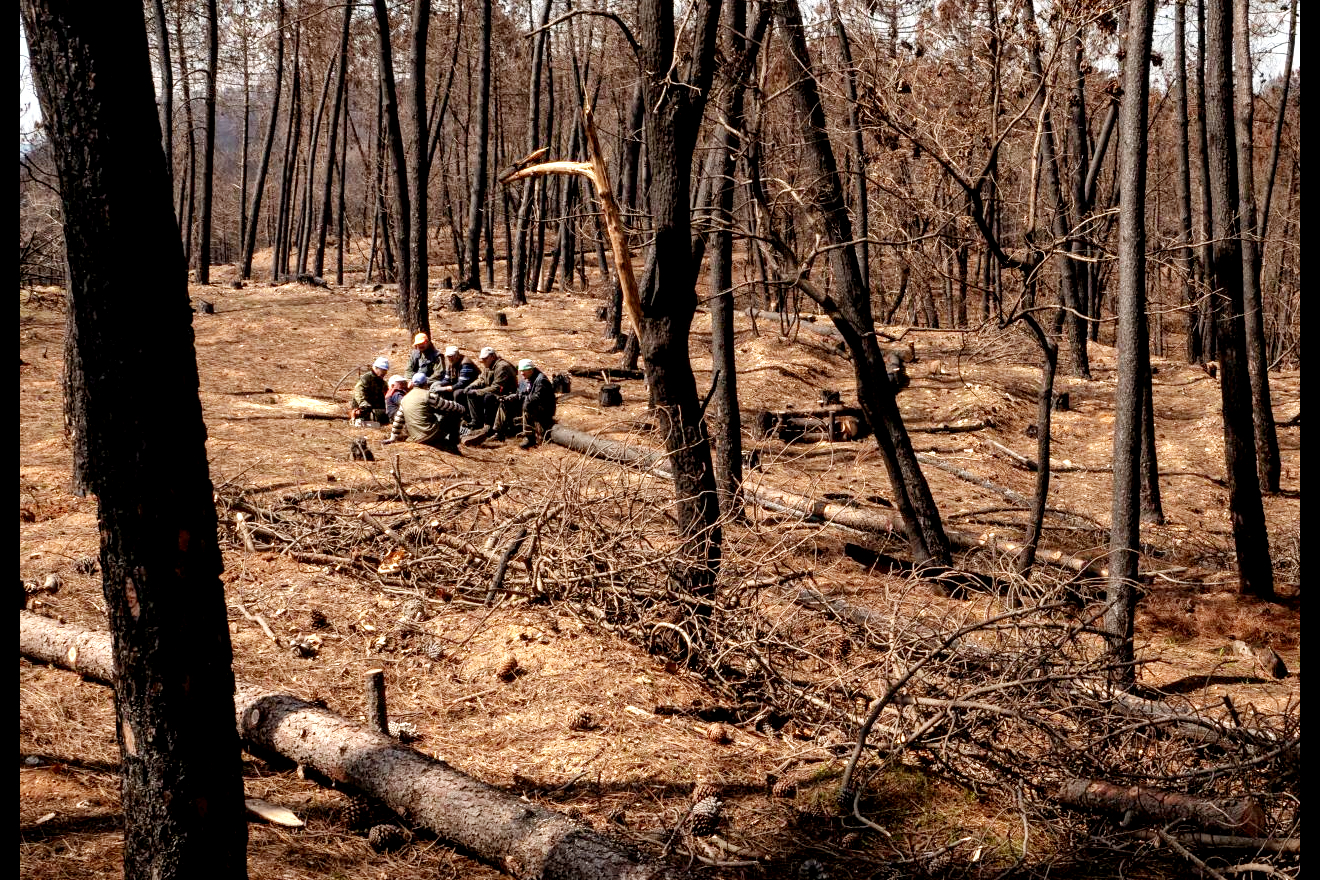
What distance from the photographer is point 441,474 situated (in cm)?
1214

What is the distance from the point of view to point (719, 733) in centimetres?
630

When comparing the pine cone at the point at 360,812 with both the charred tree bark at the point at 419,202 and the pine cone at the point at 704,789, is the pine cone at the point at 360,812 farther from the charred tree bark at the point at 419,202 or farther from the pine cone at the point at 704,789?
the charred tree bark at the point at 419,202

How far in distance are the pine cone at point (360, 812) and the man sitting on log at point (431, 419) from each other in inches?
335

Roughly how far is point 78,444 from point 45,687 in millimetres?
4025

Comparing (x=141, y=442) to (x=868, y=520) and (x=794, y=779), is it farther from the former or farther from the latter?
(x=868, y=520)

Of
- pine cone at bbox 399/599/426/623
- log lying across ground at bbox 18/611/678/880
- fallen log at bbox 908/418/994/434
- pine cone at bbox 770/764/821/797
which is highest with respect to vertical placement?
fallen log at bbox 908/418/994/434

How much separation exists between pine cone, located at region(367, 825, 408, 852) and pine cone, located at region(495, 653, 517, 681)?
185cm

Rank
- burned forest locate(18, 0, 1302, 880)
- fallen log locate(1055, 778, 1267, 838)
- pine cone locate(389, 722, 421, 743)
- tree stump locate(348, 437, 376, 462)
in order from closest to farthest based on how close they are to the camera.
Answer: burned forest locate(18, 0, 1302, 880), fallen log locate(1055, 778, 1267, 838), pine cone locate(389, 722, 421, 743), tree stump locate(348, 437, 376, 462)

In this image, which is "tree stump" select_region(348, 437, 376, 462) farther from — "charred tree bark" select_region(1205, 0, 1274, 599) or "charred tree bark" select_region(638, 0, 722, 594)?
"charred tree bark" select_region(1205, 0, 1274, 599)

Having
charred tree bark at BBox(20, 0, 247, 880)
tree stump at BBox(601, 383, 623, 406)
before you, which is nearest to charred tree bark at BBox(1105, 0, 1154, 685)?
charred tree bark at BBox(20, 0, 247, 880)

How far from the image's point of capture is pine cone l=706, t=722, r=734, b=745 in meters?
6.25

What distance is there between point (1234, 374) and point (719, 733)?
7141 mm

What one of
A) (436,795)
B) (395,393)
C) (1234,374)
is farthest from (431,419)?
(436,795)

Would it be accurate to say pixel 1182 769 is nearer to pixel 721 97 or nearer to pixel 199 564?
pixel 199 564
